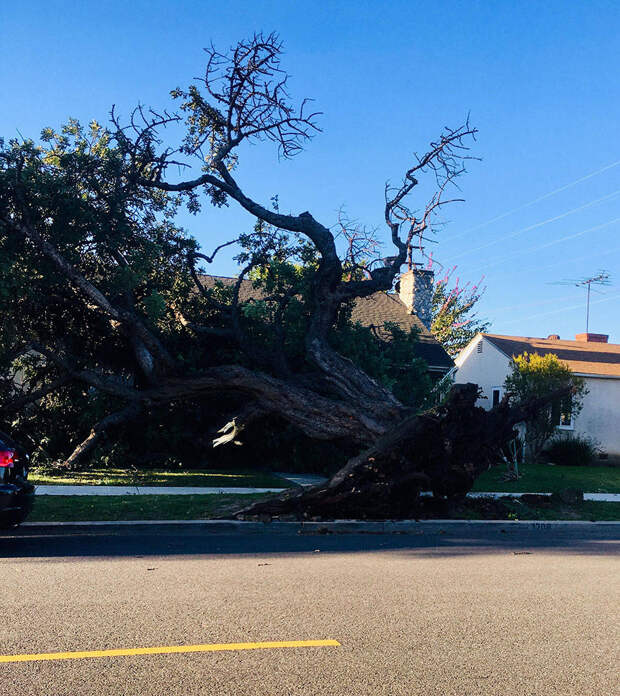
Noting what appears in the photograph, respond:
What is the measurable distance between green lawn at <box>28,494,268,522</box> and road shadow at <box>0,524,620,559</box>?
0.48m

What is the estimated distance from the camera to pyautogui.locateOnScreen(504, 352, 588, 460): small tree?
24491 mm

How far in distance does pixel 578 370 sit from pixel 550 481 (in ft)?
34.7

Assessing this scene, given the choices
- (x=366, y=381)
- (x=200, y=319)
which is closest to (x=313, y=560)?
(x=366, y=381)

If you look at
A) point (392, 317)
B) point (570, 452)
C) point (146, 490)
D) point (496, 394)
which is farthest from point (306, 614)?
point (496, 394)

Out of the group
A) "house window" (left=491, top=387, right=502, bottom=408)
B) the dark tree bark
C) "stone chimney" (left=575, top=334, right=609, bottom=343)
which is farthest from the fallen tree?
"stone chimney" (left=575, top=334, right=609, bottom=343)

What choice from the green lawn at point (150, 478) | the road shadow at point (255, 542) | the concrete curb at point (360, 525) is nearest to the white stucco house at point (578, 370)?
the green lawn at point (150, 478)

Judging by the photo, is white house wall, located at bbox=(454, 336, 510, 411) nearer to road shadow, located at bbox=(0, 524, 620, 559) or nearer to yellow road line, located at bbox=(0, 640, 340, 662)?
road shadow, located at bbox=(0, 524, 620, 559)

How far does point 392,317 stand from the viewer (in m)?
28.1

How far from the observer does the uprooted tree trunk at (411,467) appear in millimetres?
11469

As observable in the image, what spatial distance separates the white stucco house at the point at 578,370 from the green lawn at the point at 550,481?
3475 mm

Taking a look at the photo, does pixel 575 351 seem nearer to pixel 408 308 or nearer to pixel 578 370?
pixel 578 370

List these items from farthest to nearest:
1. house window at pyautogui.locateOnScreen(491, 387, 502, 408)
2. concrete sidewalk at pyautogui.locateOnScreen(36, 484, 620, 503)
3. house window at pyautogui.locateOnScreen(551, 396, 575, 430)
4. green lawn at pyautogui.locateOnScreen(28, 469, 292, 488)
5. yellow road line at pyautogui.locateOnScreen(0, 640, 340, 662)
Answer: house window at pyautogui.locateOnScreen(491, 387, 502, 408) < house window at pyautogui.locateOnScreen(551, 396, 575, 430) < green lawn at pyautogui.locateOnScreen(28, 469, 292, 488) < concrete sidewalk at pyautogui.locateOnScreen(36, 484, 620, 503) < yellow road line at pyautogui.locateOnScreen(0, 640, 340, 662)

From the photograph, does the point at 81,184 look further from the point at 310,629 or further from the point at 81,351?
the point at 310,629

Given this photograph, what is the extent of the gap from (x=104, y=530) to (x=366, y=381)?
251 inches
